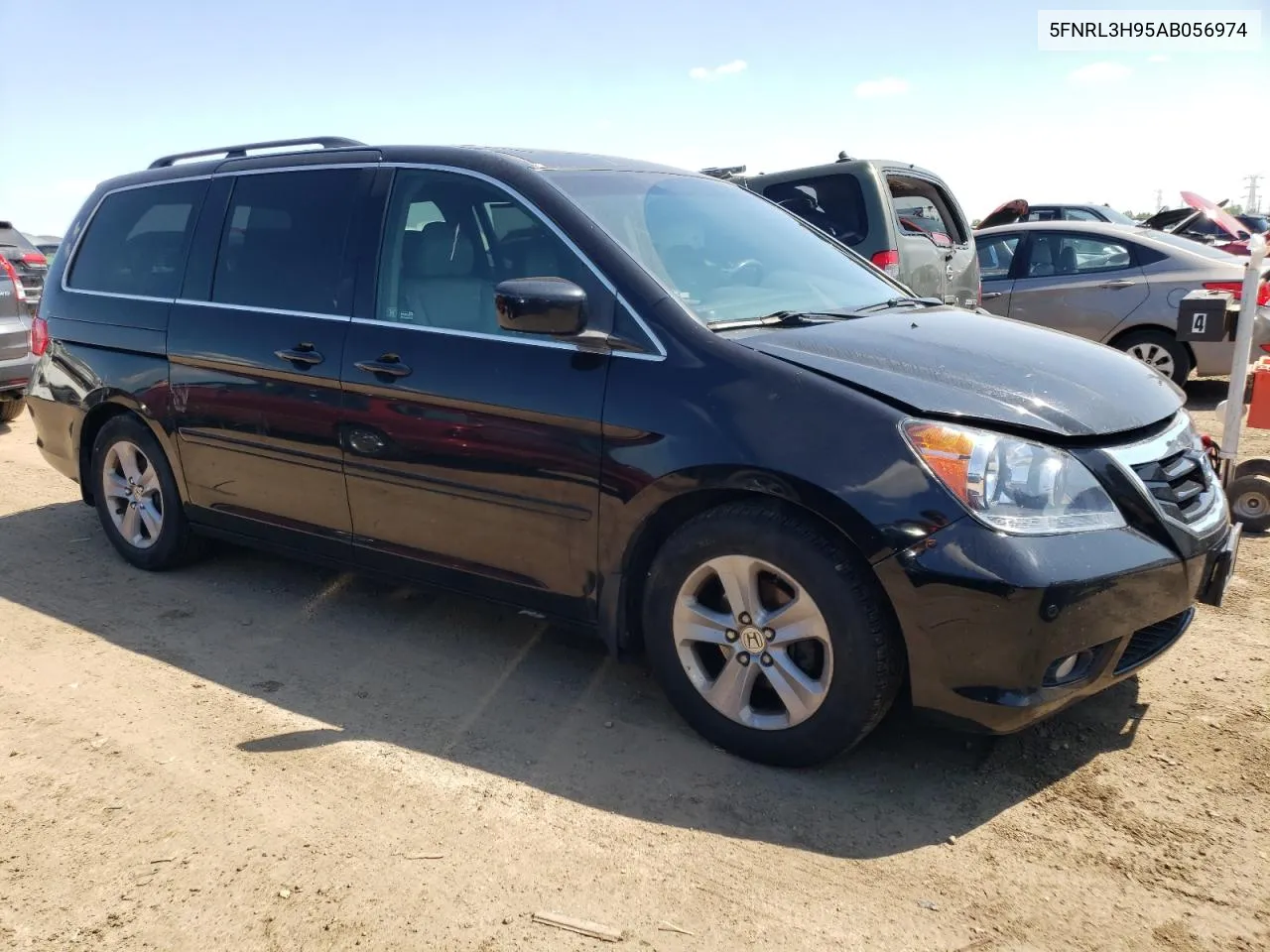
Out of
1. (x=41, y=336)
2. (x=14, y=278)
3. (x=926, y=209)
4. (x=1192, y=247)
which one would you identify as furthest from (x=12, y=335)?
(x=1192, y=247)

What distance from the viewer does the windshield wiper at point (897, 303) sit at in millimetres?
3725

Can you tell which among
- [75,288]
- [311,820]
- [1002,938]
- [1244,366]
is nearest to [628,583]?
[311,820]

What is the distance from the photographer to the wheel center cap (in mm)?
2969

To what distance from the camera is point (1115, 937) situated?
232cm

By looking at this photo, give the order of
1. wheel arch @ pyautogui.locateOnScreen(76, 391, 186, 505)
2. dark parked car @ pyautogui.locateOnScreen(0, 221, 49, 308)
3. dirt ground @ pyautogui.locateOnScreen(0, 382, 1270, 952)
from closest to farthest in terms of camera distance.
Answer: dirt ground @ pyautogui.locateOnScreen(0, 382, 1270, 952), wheel arch @ pyautogui.locateOnScreen(76, 391, 186, 505), dark parked car @ pyautogui.locateOnScreen(0, 221, 49, 308)

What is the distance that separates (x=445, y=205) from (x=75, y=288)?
8.05ft

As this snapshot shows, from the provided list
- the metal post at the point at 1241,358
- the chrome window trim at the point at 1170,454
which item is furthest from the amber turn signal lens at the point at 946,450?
the metal post at the point at 1241,358

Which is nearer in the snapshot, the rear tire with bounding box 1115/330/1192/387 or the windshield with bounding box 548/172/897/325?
the windshield with bounding box 548/172/897/325

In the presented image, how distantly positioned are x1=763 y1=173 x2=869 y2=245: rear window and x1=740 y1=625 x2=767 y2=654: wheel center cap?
449 centimetres

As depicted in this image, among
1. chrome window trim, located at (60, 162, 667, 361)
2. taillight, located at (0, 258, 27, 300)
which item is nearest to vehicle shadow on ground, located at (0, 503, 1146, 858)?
chrome window trim, located at (60, 162, 667, 361)

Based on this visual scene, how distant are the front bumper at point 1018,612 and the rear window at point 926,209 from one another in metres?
5.09

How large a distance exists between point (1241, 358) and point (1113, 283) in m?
4.44

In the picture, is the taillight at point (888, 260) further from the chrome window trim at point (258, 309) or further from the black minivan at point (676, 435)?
the chrome window trim at point (258, 309)

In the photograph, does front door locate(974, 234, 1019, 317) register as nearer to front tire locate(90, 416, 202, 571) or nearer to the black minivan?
the black minivan
